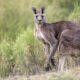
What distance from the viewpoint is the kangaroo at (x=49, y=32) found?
10820 mm

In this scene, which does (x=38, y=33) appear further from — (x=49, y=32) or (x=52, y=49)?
(x=52, y=49)

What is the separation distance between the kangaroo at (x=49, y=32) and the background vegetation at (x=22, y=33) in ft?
1.45

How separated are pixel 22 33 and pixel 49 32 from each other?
1.92 m

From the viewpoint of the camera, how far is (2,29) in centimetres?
1455

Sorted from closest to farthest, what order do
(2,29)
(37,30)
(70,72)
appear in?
(70,72), (37,30), (2,29)

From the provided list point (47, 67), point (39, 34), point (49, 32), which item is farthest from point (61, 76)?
point (39, 34)

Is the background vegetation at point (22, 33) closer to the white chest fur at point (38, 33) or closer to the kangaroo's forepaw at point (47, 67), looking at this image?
the kangaroo's forepaw at point (47, 67)

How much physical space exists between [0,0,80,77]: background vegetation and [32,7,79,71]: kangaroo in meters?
0.44

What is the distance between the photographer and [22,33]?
12.8 metres

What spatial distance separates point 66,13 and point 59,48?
4.47 m

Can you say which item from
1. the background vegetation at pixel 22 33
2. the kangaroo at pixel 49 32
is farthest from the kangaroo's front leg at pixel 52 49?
the background vegetation at pixel 22 33

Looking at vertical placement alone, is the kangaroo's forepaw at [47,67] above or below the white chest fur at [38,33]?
below

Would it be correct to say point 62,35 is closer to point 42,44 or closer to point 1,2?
point 42,44

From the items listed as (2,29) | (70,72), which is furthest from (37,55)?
(2,29)
